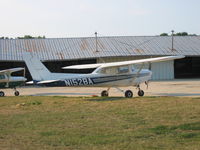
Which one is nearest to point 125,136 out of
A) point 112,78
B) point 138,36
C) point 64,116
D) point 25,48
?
point 64,116

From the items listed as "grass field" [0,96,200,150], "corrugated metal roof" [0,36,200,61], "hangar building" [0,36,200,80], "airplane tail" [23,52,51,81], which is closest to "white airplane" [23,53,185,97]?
"airplane tail" [23,52,51,81]

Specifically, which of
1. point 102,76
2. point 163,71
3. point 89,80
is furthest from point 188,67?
A: point 89,80

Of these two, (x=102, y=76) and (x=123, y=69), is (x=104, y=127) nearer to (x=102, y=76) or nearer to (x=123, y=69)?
A: (x=102, y=76)

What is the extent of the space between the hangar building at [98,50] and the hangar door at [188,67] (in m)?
0.83

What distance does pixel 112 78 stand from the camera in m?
19.9

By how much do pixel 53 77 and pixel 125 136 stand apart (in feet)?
37.3

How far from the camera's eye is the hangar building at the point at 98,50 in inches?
1433

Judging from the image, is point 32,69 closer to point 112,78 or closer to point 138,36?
point 112,78

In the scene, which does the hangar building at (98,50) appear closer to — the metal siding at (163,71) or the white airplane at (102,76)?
the metal siding at (163,71)

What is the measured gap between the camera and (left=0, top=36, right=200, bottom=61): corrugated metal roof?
120 feet


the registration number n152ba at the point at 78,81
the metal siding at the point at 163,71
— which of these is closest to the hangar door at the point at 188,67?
the metal siding at the point at 163,71

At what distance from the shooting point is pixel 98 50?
3844 centimetres

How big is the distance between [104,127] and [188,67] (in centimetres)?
3539

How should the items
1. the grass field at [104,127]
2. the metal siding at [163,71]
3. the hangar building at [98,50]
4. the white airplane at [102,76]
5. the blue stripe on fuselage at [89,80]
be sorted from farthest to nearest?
the metal siding at [163,71]
the hangar building at [98,50]
the white airplane at [102,76]
the blue stripe on fuselage at [89,80]
the grass field at [104,127]
